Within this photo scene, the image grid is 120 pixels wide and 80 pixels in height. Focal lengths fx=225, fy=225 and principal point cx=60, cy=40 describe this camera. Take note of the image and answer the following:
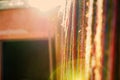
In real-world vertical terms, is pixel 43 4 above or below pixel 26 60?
above

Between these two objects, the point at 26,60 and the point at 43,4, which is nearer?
the point at 43,4

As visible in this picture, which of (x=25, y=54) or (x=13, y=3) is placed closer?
(x=13, y=3)

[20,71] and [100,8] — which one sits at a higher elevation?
[100,8]

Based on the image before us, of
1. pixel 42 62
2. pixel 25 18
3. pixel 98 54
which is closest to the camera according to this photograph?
pixel 98 54

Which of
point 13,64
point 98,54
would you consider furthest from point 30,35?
point 98,54

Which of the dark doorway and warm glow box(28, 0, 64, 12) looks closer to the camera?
warm glow box(28, 0, 64, 12)

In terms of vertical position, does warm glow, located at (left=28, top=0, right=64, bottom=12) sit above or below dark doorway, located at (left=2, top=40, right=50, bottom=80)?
above

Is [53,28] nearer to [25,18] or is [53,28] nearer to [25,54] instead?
[25,18]

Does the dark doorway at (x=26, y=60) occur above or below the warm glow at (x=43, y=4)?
below

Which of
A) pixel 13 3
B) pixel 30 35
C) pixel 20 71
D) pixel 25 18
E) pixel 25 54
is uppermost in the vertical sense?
pixel 13 3

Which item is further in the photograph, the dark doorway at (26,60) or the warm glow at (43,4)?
the dark doorway at (26,60)

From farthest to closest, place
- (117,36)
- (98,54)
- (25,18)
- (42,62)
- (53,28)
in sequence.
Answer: (42,62) < (25,18) < (53,28) < (98,54) < (117,36)
